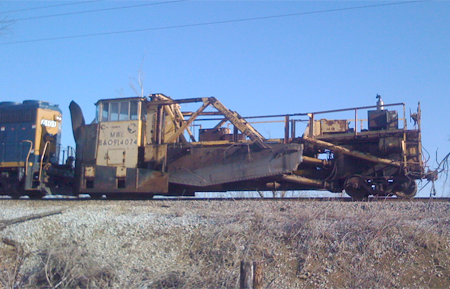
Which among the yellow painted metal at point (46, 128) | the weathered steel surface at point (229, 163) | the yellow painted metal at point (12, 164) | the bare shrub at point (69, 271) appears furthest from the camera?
the yellow painted metal at point (46, 128)

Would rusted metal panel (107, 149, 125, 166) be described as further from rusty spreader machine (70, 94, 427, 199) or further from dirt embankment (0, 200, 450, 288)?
dirt embankment (0, 200, 450, 288)

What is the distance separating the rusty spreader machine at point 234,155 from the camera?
1074cm

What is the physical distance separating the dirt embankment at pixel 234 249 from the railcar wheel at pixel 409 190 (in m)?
2.67

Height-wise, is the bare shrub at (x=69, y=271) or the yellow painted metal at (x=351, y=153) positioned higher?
the yellow painted metal at (x=351, y=153)

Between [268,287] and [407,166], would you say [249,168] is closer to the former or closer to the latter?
[407,166]

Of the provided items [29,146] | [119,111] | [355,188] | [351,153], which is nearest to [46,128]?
[29,146]

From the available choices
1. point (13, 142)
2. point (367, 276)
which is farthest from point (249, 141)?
point (13, 142)

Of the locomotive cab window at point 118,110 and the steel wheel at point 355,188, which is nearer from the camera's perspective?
the steel wheel at point 355,188

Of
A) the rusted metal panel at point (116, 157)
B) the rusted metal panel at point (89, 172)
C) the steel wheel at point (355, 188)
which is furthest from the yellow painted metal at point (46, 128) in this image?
the steel wheel at point (355, 188)

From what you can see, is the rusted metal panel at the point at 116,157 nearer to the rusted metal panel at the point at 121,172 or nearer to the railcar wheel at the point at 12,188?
the rusted metal panel at the point at 121,172

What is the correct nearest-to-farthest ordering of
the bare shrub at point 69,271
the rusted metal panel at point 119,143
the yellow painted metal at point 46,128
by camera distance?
the bare shrub at point 69,271, the rusted metal panel at point 119,143, the yellow painted metal at point 46,128

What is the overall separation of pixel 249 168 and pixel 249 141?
0.87m

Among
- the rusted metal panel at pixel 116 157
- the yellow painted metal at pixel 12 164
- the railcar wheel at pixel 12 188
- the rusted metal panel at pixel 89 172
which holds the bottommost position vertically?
the railcar wheel at pixel 12 188

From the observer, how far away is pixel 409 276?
5289 millimetres
